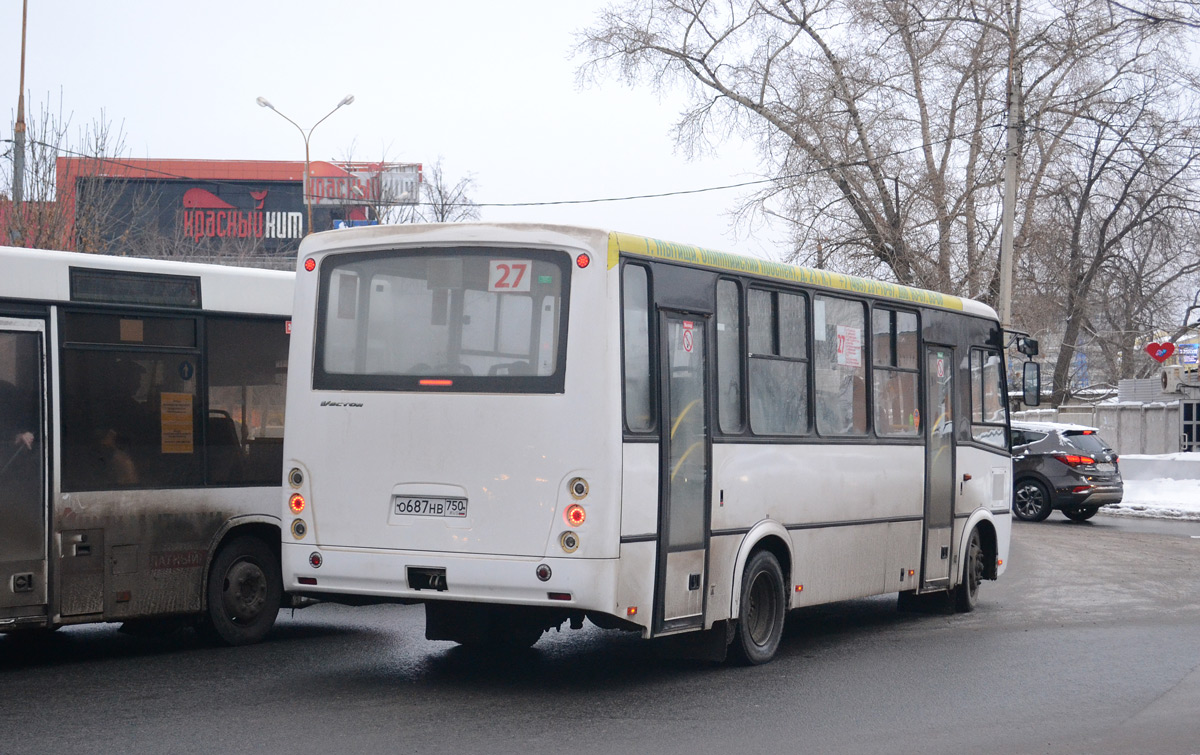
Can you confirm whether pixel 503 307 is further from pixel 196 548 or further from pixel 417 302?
pixel 196 548

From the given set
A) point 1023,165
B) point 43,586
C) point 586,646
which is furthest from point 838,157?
point 43,586

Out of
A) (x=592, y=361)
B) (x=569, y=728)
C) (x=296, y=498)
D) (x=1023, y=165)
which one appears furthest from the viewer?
(x=1023, y=165)

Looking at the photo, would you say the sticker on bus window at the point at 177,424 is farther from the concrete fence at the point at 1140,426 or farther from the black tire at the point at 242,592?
the concrete fence at the point at 1140,426

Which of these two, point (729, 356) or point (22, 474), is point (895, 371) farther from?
point (22, 474)

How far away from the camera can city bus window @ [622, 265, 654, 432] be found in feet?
26.8

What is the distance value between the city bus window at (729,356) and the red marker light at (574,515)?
5.23ft

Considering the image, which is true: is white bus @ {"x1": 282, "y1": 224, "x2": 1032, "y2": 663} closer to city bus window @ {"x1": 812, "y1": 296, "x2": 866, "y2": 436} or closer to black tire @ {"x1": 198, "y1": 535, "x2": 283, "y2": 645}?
city bus window @ {"x1": 812, "y1": 296, "x2": 866, "y2": 436}

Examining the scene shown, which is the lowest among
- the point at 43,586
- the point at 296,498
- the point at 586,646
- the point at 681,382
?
the point at 586,646

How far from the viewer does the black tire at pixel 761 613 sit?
9.38 meters

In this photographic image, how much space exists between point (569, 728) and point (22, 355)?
14.1 feet

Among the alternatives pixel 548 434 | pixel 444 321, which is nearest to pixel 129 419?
pixel 444 321

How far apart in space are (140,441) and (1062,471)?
18089 millimetres

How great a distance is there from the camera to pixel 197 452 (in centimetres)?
998

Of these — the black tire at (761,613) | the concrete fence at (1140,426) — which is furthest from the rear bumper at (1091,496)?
the black tire at (761,613)
